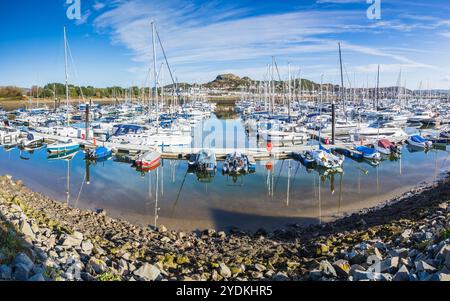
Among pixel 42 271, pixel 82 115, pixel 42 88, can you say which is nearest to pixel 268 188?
pixel 42 271

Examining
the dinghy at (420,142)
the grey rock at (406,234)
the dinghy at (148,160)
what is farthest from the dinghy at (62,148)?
the dinghy at (420,142)

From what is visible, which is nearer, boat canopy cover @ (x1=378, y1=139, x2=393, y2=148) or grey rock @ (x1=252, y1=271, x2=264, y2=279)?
grey rock @ (x1=252, y1=271, x2=264, y2=279)

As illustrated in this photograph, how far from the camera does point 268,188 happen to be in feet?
63.3

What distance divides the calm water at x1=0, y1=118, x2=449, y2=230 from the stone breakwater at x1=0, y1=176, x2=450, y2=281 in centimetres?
167

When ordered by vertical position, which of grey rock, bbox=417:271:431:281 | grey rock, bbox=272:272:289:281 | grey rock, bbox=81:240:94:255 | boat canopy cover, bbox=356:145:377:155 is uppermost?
grey rock, bbox=417:271:431:281

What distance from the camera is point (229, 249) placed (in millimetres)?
10633

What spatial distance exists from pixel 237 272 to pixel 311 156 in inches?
696

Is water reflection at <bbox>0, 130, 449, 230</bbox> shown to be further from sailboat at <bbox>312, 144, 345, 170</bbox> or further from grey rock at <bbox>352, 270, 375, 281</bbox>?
grey rock at <bbox>352, 270, 375, 281</bbox>

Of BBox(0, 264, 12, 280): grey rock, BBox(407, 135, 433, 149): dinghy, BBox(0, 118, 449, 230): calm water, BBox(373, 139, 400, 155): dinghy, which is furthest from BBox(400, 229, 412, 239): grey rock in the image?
BBox(407, 135, 433, 149): dinghy

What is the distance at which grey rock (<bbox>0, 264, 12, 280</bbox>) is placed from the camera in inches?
215

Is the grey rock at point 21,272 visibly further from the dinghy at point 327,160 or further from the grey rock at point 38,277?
the dinghy at point 327,160

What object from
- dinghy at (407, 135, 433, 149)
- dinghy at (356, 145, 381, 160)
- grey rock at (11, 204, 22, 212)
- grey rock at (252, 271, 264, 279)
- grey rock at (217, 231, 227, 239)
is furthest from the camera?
dinghy at (407, 135, 433, 149)

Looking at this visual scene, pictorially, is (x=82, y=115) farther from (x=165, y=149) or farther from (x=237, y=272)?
(x=237, y=272)

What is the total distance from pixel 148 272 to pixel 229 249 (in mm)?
3697
